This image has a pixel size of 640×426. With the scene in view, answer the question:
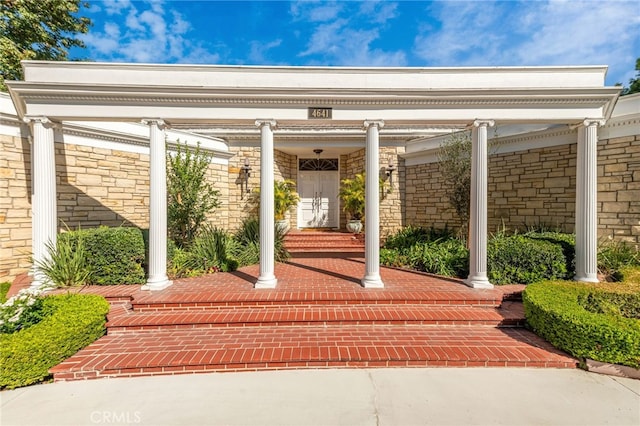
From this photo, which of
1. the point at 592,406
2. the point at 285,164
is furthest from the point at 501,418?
the point at 285,164

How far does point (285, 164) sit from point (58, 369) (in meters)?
8.78

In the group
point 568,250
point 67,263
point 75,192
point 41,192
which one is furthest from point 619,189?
point 75,192

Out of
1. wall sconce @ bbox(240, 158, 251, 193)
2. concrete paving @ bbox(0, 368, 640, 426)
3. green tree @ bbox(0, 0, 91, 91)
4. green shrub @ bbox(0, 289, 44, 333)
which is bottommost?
concrete paving @ bbox(0, 368, 640, 426)

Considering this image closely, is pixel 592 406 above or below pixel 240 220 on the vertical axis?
below

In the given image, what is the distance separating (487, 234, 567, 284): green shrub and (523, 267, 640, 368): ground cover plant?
94 centimetres

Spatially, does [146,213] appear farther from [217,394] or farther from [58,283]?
[217,394]

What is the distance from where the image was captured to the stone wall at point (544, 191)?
6.18 meters

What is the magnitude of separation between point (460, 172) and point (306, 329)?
6013mm

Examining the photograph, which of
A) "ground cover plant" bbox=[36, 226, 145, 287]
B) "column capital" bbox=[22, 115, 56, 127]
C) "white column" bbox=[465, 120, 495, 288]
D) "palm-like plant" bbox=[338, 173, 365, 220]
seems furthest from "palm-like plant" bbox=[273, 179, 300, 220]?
"white column" bbox=[465, 120, 495, 288]

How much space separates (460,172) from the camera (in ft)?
23.9

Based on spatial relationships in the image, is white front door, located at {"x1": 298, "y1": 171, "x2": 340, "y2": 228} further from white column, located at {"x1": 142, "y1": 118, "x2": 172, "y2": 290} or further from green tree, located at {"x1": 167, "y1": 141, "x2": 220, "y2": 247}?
white column, located at {"x1": 142, "y1": 118, "x2": 172, "y2": 290}

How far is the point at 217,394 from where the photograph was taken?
9.26 ft

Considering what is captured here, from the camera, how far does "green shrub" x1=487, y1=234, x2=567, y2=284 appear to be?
554cm

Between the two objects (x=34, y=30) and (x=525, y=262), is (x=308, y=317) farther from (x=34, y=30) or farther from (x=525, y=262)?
(x=34, y=30)
